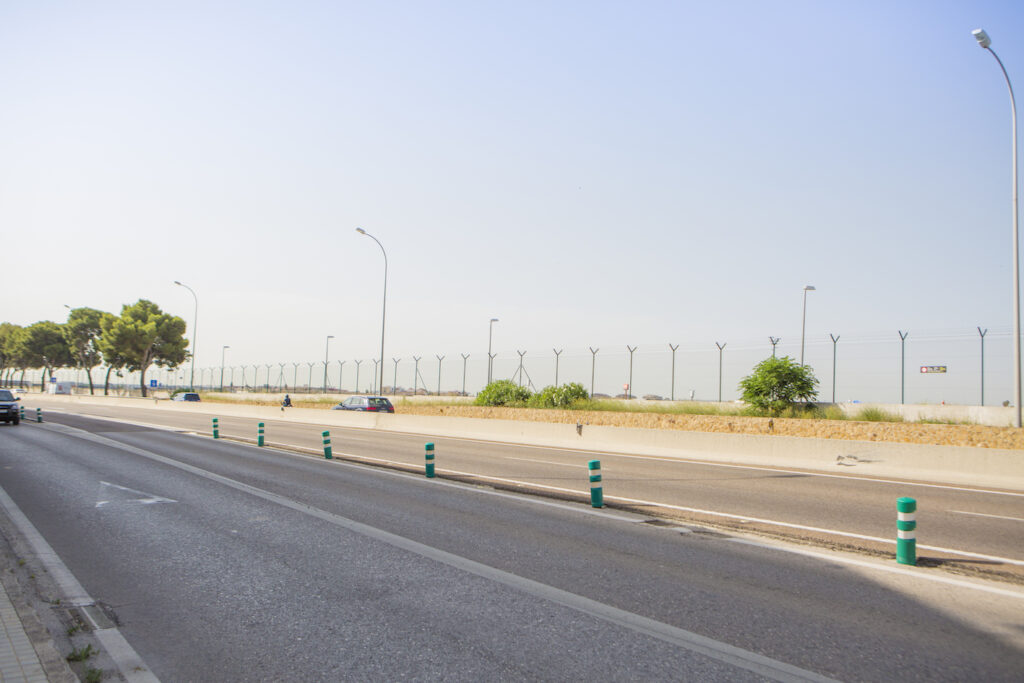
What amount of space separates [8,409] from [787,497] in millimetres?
36544

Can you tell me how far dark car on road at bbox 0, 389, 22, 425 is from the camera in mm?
34188

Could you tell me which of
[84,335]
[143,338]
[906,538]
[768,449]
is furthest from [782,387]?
[84,335]

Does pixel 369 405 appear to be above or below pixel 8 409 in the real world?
above

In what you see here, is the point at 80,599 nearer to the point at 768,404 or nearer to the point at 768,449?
the point at 768,449

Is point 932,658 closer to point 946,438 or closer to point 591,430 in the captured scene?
point 946,438

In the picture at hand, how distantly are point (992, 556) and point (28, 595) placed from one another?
33.2 feet

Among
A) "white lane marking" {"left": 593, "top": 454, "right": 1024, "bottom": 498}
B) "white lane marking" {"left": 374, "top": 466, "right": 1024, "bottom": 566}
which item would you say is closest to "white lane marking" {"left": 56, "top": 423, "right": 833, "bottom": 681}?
"white lane marking" {"left": 374, "top": 466, "right": 1024, "bottom": 566}

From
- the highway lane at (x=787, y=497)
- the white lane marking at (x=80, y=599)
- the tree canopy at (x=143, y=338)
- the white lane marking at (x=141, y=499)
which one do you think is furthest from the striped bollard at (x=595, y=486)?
the tree canopy at (x=143, y=338)

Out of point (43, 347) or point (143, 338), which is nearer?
point (143, 338)

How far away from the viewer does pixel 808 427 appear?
73.9 feet

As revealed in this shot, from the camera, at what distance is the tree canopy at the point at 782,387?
26484 mm

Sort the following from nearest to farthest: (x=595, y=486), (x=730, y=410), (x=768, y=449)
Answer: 1. (x=595, y=486)
2. (x=768, y=449)
3. (x=730, y=410)

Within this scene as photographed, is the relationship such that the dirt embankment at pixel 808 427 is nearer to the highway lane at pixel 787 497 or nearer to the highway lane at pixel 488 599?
the highway lane at pixel 787 497

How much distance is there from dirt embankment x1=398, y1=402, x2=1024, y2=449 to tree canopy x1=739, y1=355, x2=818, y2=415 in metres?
2.07
